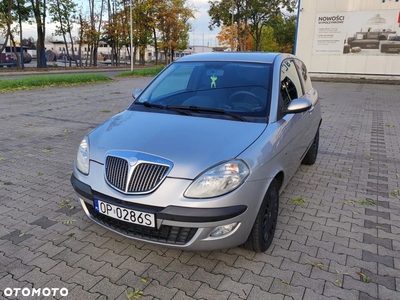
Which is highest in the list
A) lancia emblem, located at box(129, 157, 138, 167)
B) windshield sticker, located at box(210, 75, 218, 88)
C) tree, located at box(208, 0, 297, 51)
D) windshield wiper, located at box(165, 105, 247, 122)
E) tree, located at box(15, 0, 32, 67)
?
→ tree, located at box(208, 0, 297, 51)

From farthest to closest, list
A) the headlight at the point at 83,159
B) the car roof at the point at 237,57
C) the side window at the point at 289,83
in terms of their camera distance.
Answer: the car roof at the point at 237,57 → the side window at the point at 289,83 → the headlight at the point at 83,159

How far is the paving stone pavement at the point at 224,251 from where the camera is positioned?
2.53 m

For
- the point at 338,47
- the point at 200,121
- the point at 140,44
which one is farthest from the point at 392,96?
the point at 140,44

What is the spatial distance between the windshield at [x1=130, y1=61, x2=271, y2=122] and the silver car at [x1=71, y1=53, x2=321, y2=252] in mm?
13

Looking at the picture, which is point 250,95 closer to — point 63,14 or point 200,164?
point 200,164

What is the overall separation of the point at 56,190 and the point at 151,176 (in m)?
2.28

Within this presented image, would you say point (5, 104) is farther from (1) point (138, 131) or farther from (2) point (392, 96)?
(2) point (392, 96)

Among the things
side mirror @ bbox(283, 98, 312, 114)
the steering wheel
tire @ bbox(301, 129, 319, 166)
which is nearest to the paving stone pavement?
tire @ bbox(301, 129, 319, 166)

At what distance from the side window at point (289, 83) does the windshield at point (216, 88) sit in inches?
9.4

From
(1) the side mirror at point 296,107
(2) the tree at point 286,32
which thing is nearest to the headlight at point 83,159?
(1) the side mirror at point 296,107

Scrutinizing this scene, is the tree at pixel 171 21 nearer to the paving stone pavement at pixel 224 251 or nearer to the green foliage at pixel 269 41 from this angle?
the green foliage at pixel 269 41

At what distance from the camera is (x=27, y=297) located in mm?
2408

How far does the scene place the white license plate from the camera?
8.07 ft

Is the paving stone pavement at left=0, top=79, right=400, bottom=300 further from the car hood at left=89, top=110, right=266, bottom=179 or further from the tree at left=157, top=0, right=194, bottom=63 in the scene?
the tree at left=157, top=0, right=194, bottom=63
